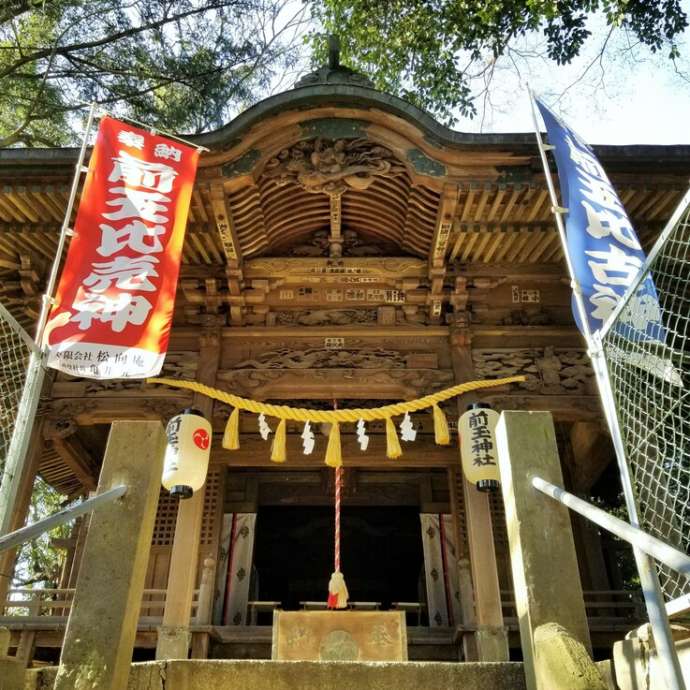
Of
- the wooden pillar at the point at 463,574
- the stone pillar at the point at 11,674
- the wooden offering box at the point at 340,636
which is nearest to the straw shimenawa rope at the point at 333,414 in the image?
the wooden pillar at the point at 463,574

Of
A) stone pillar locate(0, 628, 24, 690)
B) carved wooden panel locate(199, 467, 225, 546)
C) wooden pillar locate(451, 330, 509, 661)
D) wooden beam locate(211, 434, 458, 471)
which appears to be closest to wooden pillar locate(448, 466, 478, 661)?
wooden pillar locate(451, 330, 509, 661)

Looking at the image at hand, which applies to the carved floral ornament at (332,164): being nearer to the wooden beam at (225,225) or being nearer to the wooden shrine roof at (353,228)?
the wooden shrine roof at (353,228)

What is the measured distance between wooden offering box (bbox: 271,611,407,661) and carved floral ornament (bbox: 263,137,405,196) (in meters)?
4.78

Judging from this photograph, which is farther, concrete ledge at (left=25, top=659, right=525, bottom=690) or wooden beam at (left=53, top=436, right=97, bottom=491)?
wooden beam at (left=53, top=436, right=97, bottom=491)

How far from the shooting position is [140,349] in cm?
456

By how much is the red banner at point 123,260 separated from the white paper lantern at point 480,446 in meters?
3.64

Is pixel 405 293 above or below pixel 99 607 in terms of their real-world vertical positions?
above

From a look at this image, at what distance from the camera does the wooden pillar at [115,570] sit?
9.80ft

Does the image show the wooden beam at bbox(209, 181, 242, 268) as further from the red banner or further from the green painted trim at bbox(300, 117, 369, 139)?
the green painted trim at bbox(300, 117, 369, 139)

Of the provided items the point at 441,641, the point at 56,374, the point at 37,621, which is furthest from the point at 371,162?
the point at 37,621

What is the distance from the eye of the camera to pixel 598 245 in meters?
4.41

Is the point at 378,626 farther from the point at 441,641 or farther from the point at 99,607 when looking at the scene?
the point at 99,607

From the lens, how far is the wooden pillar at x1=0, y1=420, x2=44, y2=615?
22.4ft

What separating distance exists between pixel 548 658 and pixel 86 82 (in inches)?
553
